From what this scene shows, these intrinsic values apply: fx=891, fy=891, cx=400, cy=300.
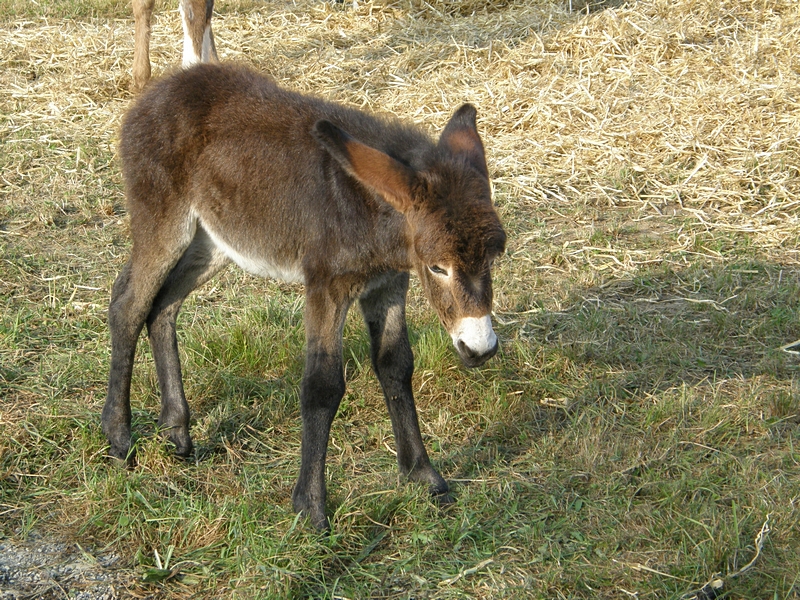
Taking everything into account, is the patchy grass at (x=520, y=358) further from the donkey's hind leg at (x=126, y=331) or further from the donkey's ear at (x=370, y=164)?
the donkey's ear at (x=370, y=164)

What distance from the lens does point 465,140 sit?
377 cm

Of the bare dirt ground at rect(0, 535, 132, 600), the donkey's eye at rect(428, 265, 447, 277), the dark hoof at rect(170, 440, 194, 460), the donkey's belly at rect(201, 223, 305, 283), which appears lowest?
the dark hoof at rect(170, 440, 194, 460)

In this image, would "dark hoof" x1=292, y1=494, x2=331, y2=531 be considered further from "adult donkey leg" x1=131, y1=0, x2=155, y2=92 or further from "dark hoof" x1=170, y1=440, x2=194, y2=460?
"adult donkey leg" x1=131, y1=0, x2=155, y2=92

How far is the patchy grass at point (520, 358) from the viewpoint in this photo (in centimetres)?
364

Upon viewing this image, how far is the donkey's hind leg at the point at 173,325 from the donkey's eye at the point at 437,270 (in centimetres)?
142

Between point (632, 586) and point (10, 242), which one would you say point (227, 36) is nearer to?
point (10, 242)

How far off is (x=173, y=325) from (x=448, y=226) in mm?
1792

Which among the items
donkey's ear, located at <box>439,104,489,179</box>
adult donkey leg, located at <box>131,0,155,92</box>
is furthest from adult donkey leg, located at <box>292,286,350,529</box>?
adult donkey leg, located at <box>131,0,155,92</box>

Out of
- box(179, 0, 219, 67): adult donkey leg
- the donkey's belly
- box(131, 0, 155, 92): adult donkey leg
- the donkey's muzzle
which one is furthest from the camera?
box(131, 0, 155, 92): adult donkey leg

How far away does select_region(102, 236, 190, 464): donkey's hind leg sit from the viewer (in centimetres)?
425

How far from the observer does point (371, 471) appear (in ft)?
14.0

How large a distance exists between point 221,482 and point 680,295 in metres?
Answer: 3.27

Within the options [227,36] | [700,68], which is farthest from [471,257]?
[227,36]

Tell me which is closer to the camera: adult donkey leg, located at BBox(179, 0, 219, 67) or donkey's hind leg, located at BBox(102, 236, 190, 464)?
donkey's hind leg, located at BBox(102, 236, 190, 464)
